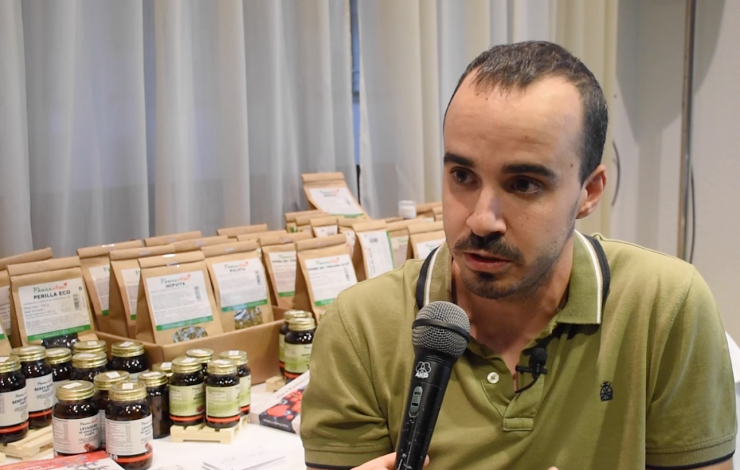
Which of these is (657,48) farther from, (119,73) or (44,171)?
(44,171)

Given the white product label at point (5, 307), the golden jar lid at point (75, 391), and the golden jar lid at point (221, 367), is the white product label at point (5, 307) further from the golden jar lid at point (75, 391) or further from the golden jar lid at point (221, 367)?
the golden jar lid at point (221, 367)

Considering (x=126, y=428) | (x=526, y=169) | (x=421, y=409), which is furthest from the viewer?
(x=126, y=428)

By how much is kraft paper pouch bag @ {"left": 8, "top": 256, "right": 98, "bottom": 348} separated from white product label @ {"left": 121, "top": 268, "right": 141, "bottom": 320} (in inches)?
3.5

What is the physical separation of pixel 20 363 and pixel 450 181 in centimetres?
87

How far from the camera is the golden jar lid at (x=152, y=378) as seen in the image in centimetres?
135

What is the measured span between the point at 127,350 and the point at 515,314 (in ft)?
2.68

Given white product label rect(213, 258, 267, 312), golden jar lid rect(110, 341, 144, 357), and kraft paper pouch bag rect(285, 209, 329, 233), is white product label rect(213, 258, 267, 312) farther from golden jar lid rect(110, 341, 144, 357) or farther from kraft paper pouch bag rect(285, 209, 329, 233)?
kraft paper pouch bag rect(285, 209, 329, 233)

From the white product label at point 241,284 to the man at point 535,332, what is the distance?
672mm

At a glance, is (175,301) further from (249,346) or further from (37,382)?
(37,382)

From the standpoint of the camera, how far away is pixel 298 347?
1606 mm

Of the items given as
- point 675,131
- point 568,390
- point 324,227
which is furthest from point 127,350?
point 675,131

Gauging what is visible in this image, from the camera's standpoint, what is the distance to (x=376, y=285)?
3.61 feet

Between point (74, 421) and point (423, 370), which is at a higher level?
point (423, 370)

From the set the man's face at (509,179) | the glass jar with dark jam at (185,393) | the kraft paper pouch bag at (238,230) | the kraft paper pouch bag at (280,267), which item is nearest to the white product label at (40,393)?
the glass jar with dark jam at (185,393)
